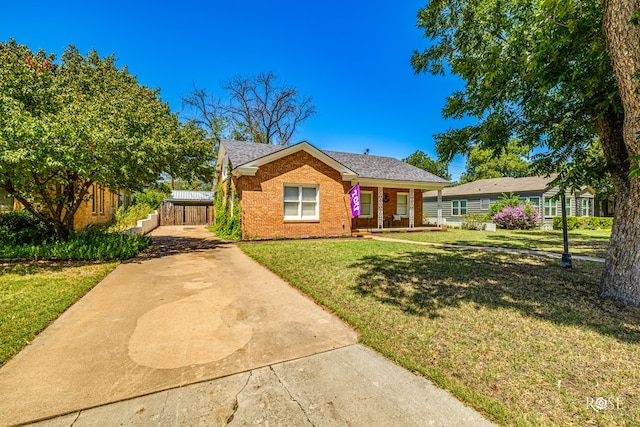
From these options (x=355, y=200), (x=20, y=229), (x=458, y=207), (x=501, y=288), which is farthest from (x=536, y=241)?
(x=20, y=229)

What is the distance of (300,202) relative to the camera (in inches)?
562

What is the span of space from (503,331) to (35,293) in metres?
7.89

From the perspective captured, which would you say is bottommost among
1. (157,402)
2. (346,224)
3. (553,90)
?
(157,402)

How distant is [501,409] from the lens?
2328 mm

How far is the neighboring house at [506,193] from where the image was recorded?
2384 cm

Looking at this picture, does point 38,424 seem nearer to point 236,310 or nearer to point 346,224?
point 236,310

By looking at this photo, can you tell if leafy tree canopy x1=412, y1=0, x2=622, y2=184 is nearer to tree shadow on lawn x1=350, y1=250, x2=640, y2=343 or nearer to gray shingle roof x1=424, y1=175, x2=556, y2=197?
tree shadow on lawn x1=350, y1=250, x2=640, y2=343

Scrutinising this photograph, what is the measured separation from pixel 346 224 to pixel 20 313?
12617 mm

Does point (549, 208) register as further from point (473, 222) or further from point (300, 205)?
point (300, 205)

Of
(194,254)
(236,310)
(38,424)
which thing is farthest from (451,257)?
(38,424)

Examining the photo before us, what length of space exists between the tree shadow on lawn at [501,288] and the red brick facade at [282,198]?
605 centimetres

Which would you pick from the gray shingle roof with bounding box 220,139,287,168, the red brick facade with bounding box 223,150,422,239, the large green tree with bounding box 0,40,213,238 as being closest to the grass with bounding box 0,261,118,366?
the large green tree with bounding box 0,40,213,238

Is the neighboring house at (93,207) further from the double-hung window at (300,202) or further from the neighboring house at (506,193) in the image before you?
the neighboring house at (506,193)

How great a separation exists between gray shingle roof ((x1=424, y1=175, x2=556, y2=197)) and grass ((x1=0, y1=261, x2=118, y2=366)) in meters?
28.4
